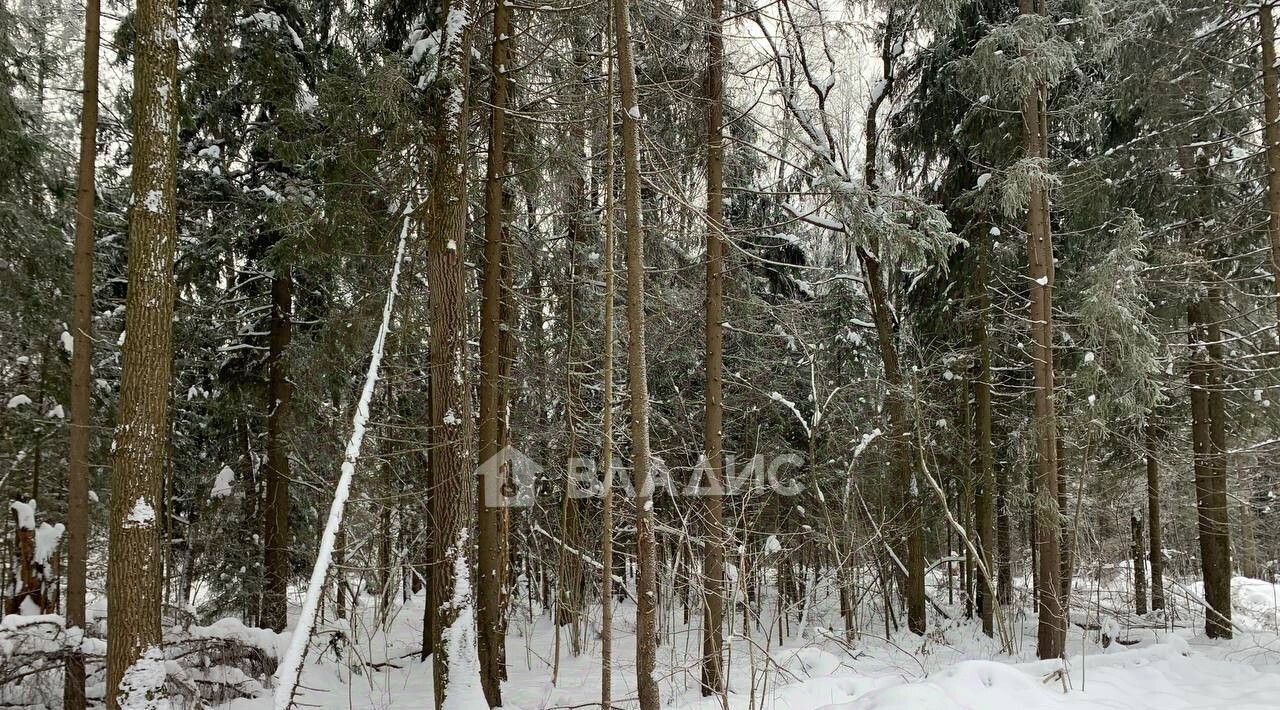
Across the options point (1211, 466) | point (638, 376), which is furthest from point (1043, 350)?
point (638, 376)

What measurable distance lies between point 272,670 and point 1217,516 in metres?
12.5

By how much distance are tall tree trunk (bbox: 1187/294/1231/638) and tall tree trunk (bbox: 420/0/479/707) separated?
9450mm

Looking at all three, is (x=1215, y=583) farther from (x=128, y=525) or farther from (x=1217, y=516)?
(x=128, y=525)

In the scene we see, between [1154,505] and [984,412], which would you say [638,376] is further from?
[1154,505]

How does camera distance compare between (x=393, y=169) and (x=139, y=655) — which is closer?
(x=139, y=655)

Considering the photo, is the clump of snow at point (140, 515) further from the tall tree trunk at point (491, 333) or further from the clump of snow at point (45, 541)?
the clump of snow at point (45, 541)

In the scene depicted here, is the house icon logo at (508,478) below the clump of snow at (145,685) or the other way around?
the other way around

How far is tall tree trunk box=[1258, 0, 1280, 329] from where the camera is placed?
7.96 metres

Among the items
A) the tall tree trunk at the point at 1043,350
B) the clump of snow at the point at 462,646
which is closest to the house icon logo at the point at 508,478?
the clump of snow at the point at 462,646

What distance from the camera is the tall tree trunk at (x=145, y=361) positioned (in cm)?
523

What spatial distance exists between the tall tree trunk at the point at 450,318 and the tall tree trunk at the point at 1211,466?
31.0ft

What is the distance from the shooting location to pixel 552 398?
11.9 m

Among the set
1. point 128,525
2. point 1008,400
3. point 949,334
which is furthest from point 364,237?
point 1008,400

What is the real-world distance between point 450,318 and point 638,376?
1.89 m
